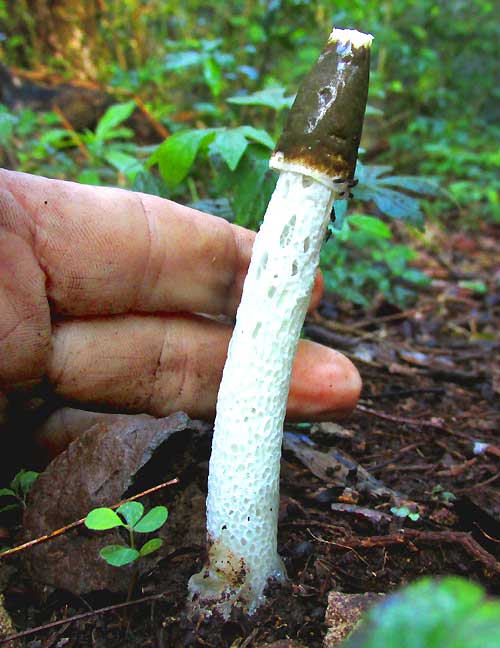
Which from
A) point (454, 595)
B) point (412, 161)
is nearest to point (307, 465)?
point (454, 595)

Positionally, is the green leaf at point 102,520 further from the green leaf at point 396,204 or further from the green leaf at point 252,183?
the green leaf at point 396,204

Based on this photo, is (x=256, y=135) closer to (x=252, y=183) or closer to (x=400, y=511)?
(x=252, y=183)

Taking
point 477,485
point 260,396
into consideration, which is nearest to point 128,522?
point 260,396

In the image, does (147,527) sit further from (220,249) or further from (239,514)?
(220,249)

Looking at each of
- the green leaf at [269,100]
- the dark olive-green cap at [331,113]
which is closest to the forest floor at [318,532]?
the dark olive-green cap at [331,113]

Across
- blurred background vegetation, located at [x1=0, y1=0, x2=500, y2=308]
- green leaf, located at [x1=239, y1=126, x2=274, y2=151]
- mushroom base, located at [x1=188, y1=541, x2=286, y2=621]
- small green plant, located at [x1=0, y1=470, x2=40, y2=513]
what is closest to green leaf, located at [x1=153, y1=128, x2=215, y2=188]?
blurred background vegetation, located at [x1=0, y1=0, x2=500, y2=308]

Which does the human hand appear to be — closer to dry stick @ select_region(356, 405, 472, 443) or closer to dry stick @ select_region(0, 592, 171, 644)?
dry stick @ select_region(356, 405, 472, 443)
